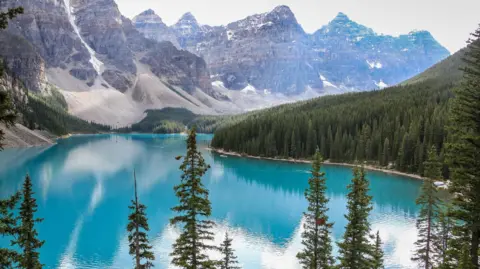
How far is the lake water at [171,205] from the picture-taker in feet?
127

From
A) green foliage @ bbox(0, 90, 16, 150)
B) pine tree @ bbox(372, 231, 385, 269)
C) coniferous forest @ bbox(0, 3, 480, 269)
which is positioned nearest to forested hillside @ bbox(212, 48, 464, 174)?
coniferous forest @ bbox(0, 3, 480, 269)

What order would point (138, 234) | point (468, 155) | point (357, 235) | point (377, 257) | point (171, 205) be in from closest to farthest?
point (468, 155), point (138, 234), point (357, 235), point (377, 257), point (171, 205)

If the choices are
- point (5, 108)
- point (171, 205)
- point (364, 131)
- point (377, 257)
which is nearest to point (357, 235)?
point (377, 257)

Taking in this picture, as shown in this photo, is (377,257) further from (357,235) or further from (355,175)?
(355,175)

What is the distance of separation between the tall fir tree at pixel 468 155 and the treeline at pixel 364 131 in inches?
2877

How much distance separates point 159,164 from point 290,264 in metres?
77.0

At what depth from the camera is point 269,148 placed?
121 meters

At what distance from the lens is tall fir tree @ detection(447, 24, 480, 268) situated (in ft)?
54.1

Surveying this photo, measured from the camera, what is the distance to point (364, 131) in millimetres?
106188

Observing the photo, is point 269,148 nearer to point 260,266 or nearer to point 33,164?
point 33,164

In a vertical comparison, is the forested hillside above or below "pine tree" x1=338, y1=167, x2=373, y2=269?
above

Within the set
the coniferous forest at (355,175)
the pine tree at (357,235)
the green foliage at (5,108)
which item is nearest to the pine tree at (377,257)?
the coniferous forest at (355,175)

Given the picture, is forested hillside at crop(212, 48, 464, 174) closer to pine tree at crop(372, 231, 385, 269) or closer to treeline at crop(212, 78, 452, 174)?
treeline at crop(212, 78, 452, 174)

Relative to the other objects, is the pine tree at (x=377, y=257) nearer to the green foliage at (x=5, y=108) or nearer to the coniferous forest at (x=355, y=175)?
the coniferous forest at (x=355, y=175)
